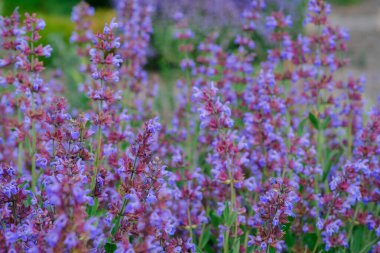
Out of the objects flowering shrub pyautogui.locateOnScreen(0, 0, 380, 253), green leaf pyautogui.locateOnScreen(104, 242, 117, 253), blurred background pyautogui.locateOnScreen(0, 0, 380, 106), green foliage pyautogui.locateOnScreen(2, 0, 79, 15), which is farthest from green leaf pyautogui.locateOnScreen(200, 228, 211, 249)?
green foliage pyautogui.locateOnScreen(2, 0, 79, 15)

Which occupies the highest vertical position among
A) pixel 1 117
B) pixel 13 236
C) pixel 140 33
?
pixel 140 33

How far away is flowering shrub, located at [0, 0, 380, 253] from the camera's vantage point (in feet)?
6.42

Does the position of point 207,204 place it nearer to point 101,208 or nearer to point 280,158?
point 280,158

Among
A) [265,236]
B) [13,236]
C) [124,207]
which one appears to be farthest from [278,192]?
[13,236]

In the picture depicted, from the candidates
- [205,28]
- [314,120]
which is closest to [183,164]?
[314,120]

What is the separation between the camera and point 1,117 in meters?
3.65

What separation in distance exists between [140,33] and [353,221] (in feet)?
7.73

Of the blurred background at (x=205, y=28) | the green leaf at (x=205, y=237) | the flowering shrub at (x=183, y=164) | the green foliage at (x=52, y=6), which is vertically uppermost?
the green foliage at (x=52, y=6)

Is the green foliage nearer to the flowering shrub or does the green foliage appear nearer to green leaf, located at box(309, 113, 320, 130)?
the flowering shrub

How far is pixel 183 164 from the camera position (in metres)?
3.01

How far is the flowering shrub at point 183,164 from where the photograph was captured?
1.96 m

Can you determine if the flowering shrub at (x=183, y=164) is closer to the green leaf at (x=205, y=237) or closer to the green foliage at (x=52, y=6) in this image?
the green leaf at (x=205, y=237)

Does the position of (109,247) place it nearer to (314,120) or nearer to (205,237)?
(205,237)

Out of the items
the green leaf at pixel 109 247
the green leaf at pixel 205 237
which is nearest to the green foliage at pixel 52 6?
the green leaf at pixel 205 237
